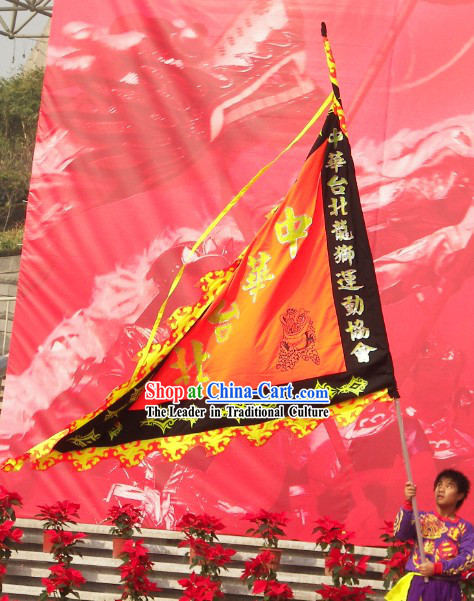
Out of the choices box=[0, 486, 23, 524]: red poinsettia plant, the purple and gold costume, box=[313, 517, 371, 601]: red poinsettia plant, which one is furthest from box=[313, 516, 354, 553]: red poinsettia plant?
box=[0, 486, 23, 524]: red poinsettia plant

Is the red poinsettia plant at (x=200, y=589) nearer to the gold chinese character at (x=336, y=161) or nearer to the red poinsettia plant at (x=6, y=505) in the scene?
the red poinsettia plant at (x=6, y=505)

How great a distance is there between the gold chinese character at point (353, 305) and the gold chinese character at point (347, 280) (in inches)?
1.2

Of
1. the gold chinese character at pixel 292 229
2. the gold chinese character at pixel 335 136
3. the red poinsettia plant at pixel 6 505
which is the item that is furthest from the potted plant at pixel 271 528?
the gold chinese character at pixel 335 136

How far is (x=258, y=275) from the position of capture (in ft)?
10.3

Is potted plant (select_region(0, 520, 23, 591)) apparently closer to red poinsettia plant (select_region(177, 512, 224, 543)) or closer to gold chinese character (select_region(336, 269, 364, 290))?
red poinsettia plant (select_region(177, 512, 224, 543))

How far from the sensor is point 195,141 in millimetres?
4738

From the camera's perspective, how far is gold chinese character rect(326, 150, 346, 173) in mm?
3137

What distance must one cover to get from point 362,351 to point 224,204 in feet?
6.06

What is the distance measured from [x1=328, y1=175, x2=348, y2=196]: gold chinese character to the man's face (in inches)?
37.1

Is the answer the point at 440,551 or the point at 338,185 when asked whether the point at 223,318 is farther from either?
the point at 440,551

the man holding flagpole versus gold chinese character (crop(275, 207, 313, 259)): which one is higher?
gold chinese character (crop(275, 207, 313, 259))

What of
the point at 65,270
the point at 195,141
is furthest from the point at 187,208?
the point at 65,270

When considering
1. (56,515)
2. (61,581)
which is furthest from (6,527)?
(61,581)

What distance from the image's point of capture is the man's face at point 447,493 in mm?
3078
